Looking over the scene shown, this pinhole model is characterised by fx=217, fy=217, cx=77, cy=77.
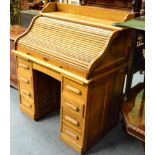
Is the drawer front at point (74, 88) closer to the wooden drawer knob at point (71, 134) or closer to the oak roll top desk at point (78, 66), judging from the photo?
the oak roll top desk at point (78, 66)

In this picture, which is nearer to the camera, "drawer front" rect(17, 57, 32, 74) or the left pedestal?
"drawer front" rect(17, 57, 32, 74)

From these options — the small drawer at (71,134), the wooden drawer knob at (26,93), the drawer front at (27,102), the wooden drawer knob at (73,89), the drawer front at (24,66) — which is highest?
the drawer front at (24,66)

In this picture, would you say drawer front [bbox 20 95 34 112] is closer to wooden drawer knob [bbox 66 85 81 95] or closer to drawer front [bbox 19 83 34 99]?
drawer front [bbox 19 83 34 99]

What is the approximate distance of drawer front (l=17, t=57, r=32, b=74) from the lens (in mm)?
2268

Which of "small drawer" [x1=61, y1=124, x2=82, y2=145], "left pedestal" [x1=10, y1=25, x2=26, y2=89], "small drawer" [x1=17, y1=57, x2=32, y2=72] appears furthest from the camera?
"left pedestal" [x1=10, y1=25, x2=26, y2=89]

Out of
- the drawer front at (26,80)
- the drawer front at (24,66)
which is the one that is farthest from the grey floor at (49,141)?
the drawer front at (24,66)

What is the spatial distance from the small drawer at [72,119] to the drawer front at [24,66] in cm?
60

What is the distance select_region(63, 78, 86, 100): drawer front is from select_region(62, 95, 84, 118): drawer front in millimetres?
75

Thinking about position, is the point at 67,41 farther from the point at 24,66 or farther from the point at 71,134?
the point at 71,134

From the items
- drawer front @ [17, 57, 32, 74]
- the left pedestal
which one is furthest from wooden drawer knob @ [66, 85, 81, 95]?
the left pedestal

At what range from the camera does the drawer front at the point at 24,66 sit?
2.27m

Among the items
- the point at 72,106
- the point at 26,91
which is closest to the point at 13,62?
the point at 26,91

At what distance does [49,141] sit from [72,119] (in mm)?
434
